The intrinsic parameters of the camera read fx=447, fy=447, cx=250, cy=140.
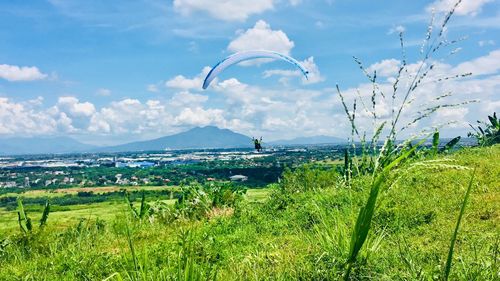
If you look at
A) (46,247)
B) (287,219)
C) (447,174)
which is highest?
(447,174)

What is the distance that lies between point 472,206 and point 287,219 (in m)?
3.88

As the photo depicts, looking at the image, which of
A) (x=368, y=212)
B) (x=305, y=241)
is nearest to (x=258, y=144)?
(x=305, y=241)

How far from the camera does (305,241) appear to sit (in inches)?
298

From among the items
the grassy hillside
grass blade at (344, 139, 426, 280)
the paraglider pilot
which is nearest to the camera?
grass blade at (344, 139, 426, 280)

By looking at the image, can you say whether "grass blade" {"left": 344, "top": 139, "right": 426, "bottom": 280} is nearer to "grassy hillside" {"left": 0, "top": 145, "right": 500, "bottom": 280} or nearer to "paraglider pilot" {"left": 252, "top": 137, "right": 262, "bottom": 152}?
"grassy hillside" {"left": 0, "top": 145, "right": 500, "bottom": 280}

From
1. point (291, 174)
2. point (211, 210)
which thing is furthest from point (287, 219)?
point (291, 174)

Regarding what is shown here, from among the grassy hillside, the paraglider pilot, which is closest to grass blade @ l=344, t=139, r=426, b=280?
the grassy hillside

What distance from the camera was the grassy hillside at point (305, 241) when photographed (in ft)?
16.8

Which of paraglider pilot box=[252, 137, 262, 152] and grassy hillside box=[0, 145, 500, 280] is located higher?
paraglider pilot box=[252, 137, 262, 152]

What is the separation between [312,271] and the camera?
5633mm

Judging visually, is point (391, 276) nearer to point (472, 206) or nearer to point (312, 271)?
point (312, 271)

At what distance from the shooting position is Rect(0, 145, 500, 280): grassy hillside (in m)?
5.11

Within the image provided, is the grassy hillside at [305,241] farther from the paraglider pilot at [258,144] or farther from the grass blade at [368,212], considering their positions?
the paraglider pilot at [258,144]

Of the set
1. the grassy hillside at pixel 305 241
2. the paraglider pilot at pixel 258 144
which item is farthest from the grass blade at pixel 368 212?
the paraglider pilot at pixel 258 144
